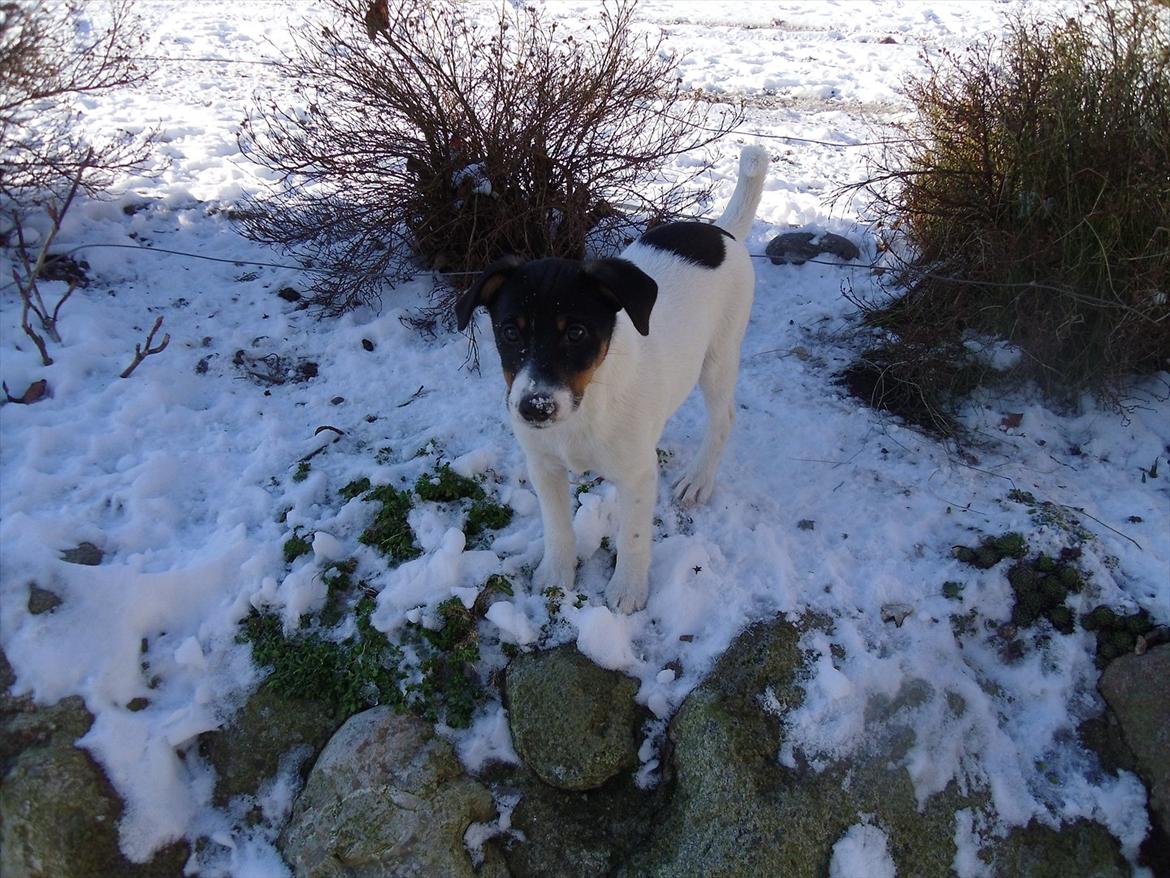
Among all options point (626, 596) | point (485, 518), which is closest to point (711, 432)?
point (626, 596)

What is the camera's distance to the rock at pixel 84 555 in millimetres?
3592

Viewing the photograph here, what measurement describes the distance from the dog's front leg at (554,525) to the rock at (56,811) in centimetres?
183

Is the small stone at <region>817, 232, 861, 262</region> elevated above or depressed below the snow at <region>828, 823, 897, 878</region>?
above

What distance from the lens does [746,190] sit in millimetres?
4102

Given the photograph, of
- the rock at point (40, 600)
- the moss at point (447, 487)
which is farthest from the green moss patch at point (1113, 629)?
the rock at point (40, 600)

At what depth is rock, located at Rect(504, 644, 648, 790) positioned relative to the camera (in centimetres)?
321

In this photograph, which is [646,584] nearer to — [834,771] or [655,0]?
[834,771]

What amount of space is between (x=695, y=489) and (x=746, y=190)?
161cm

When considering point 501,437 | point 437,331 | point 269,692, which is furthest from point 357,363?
point 269,692

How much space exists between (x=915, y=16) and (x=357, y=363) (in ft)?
40.4

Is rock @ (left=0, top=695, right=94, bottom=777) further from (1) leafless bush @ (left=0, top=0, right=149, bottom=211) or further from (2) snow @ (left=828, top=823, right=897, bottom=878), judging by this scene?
(1) leafless bush @ (left=0, top=0, right=149, bottom=211)

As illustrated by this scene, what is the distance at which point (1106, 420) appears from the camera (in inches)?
177

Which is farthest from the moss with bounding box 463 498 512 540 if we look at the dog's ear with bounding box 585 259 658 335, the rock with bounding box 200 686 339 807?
the dog's ear with bounding box 585 259 658 335

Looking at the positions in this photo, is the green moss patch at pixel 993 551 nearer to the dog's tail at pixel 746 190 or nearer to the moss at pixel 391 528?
the dog's tail at pixel 746 190
